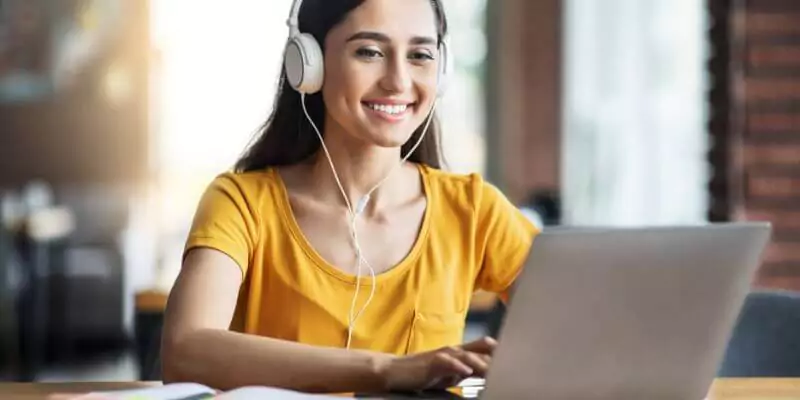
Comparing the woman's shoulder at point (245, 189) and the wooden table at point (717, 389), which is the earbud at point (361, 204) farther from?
the wooden table at point (717, 389)

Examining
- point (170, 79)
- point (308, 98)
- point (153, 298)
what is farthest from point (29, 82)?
point (308, 98)

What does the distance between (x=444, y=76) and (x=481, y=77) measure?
5.07 m

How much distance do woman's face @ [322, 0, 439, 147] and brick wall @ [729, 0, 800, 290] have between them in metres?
1.96

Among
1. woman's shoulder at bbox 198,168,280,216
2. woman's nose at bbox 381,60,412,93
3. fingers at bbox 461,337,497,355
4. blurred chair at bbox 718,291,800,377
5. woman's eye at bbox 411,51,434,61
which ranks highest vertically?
woman's eye at bbox 411,51,434,61

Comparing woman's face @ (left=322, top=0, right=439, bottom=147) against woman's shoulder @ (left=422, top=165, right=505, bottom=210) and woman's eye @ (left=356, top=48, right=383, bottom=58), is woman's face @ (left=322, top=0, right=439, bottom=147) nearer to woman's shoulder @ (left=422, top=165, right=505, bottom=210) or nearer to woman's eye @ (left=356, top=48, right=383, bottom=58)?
woman's eye @ (left=356, top=48, right=383, bottom=58)

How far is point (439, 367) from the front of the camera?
1.27 m

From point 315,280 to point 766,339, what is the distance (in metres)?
0.76

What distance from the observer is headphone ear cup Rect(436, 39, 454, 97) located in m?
1.62

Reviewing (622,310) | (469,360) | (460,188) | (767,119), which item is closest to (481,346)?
(469,360)

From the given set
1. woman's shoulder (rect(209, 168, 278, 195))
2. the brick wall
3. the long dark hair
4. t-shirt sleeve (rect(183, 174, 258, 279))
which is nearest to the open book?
t-shirt sleeve (rect(183, 174, 258, 279))

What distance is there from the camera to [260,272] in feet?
5.32

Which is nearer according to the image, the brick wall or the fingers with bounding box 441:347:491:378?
the fingers with bounding box 441:347:491:378

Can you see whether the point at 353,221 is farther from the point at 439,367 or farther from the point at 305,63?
the point at 439,367

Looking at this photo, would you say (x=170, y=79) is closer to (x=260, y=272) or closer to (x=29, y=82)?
(x=29, y=82)
